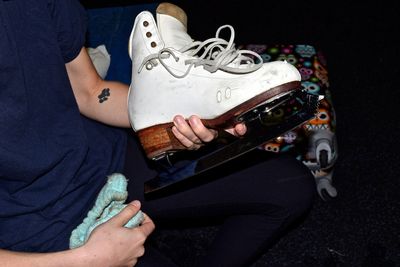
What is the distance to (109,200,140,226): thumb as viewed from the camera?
91cm

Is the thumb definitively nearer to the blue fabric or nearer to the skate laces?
the skate laces

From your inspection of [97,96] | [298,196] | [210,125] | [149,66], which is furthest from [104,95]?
[298,196]

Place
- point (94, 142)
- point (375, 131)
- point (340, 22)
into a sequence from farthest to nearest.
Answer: point (340, 22)
point (375, 131)
point (94, 142)

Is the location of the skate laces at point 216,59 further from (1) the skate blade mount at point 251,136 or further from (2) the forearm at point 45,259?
(2) the forearm at point 45,259

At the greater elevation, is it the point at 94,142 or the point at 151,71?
the point at 151,71

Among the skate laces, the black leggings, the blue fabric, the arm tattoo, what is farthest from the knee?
the blue fabric

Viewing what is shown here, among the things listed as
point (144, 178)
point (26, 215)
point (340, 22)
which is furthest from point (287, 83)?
point (340, 22)

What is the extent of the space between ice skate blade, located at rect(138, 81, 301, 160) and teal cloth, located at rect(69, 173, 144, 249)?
0.26 ft

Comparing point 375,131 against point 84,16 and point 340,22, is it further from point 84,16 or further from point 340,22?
point 84,16

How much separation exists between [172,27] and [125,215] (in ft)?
1.15

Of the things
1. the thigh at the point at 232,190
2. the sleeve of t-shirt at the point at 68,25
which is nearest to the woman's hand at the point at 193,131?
the thigh at the point at 232,190

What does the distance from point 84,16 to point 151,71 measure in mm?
178

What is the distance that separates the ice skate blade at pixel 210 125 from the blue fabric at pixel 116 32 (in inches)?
19.2

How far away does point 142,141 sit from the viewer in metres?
0.98
